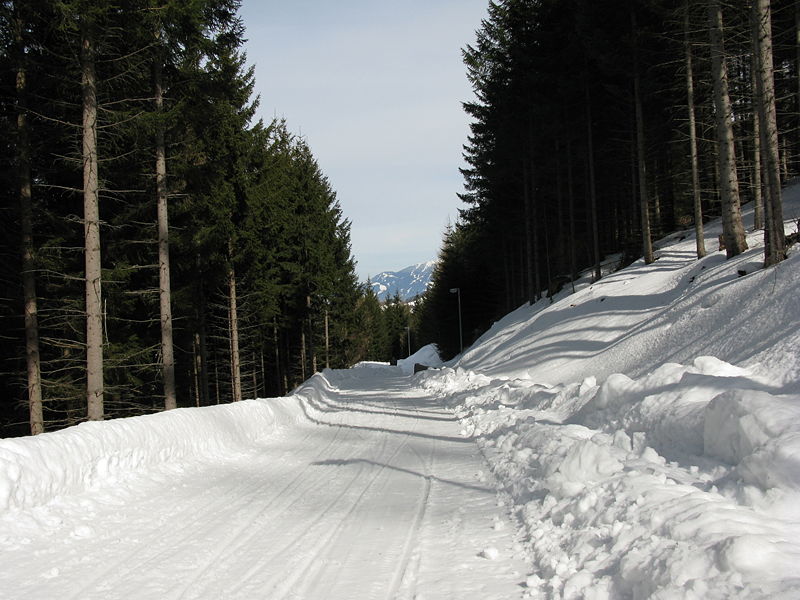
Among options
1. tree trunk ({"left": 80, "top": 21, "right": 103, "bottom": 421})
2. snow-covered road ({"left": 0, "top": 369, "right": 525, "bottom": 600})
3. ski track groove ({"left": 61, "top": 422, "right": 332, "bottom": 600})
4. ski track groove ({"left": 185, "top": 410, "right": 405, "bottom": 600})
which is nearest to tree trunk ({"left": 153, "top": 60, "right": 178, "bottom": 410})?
tree trunk ({"left": 80, "top": 21, "right": 103, "bottom": 421})

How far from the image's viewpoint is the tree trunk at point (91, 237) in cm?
1055

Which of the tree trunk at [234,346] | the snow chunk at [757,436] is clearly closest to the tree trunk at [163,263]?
the tree trunk at [234,346]

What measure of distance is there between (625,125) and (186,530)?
976 inches

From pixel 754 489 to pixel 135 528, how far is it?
18.2ft

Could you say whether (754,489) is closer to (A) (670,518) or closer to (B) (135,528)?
(A) (670,518)

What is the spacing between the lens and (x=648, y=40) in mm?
19844

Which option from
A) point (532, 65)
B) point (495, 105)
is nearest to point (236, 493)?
point (532, 65)

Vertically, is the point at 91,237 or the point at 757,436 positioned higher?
the point at 91,237

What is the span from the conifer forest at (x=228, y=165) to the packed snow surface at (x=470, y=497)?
4201 mm

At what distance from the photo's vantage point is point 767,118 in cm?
1081

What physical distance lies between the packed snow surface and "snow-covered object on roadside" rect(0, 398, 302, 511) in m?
0.02

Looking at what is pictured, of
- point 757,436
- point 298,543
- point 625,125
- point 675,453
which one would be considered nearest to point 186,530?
point 298,543

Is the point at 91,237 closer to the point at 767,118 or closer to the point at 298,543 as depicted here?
the point at 298,543

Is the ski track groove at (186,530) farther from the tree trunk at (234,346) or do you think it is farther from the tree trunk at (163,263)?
the tree trunk at (234,346)
